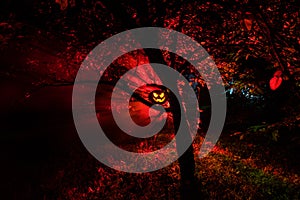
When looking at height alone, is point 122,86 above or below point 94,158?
above

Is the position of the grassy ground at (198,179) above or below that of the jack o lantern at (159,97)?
below

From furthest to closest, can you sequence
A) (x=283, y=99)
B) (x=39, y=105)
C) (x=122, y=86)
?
(x=283, y=99)
(x=39, y=105)
(x=122, y=86)

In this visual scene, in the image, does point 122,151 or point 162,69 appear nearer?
point 162,69

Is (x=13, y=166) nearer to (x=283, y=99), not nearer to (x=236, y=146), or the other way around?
(x=236, y=146)

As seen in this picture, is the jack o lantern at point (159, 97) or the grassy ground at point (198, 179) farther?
the grassy ground at point (198, 179)

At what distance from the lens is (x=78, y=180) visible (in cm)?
884

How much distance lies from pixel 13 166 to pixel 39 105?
3927 mm

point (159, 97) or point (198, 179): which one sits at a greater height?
point (159, 97)

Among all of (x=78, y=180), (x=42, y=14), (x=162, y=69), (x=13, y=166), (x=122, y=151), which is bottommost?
(x=13, y=166)

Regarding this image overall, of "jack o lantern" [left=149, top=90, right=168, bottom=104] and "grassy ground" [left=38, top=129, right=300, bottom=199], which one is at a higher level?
"jack o lantern" [left=149, top=90, right=168, bottom=104]

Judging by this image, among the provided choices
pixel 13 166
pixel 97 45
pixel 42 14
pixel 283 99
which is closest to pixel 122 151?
pixel 13 166

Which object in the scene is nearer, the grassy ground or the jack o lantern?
the jack o lantern

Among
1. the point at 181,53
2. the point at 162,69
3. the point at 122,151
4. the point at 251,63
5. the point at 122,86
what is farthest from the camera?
the point at 251,63

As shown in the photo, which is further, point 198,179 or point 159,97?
point 198,179
